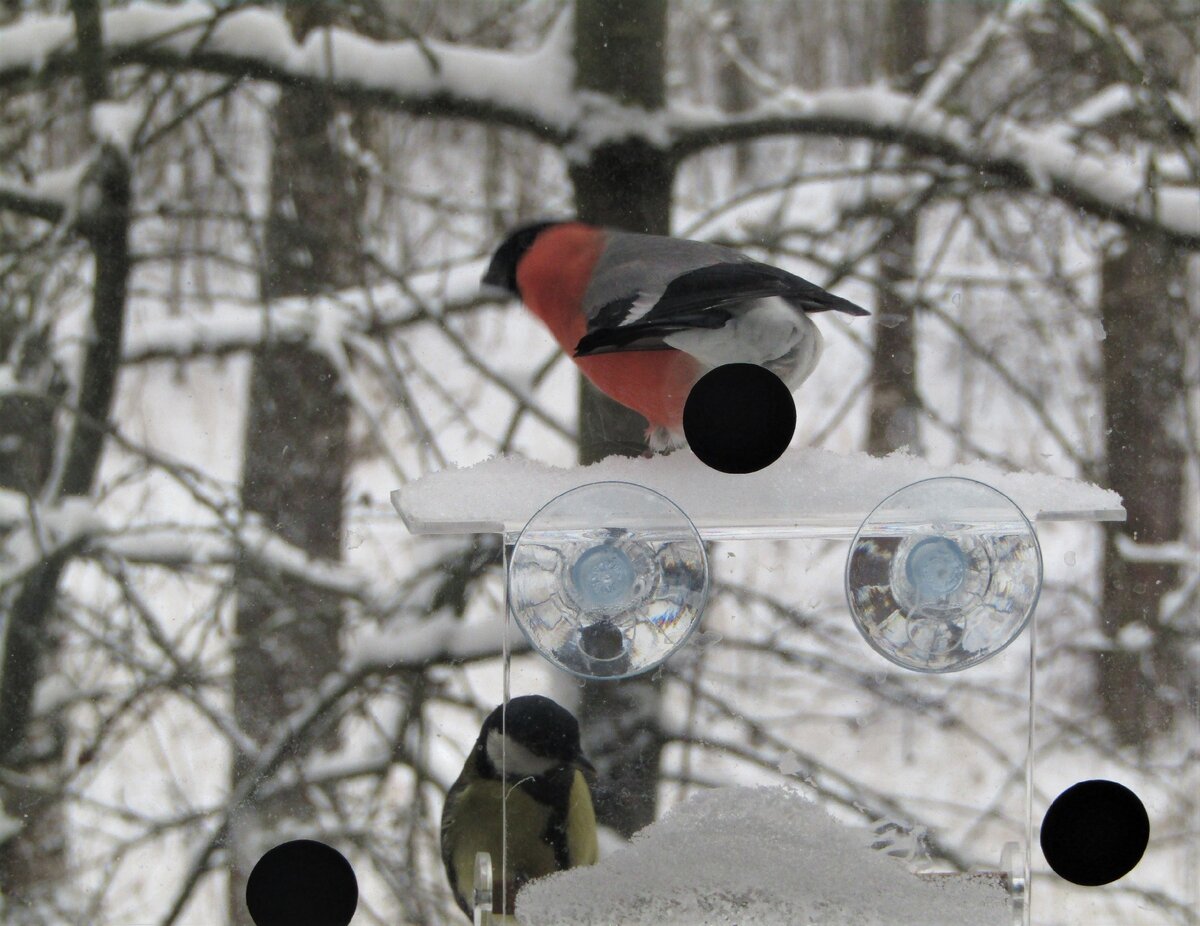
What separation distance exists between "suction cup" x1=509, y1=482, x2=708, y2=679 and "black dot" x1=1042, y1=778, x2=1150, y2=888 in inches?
10.6

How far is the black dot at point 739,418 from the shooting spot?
2.17 ft

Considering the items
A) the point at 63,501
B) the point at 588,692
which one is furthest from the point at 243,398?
the point at 588,692

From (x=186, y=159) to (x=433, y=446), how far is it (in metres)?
0.43

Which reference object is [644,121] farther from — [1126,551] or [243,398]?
[1126,551]

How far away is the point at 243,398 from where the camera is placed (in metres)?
1.32

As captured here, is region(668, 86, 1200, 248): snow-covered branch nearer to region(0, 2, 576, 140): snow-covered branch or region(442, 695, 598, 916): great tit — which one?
region(0, 2, 576, 140): snow-covered branch

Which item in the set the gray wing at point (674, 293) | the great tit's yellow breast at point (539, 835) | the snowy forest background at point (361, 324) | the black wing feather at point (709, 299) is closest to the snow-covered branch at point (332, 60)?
the snowy forest background at point (361, 324)

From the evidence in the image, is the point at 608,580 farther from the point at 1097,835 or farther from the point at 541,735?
the point at 1097,835

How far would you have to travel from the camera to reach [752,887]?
2.45ft

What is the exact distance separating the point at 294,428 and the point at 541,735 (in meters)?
0.69

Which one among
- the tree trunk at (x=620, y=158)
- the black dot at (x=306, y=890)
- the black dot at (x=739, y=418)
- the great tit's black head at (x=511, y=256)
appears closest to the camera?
the black dot at (x=739, y=418)

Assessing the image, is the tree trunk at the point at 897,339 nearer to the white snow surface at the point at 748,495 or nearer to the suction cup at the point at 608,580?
the white snow surface at the point at 748,495

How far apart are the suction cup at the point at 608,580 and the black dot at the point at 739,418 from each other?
0.08 m

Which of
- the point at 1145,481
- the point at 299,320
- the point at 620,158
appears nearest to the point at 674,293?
the point at 620,158
